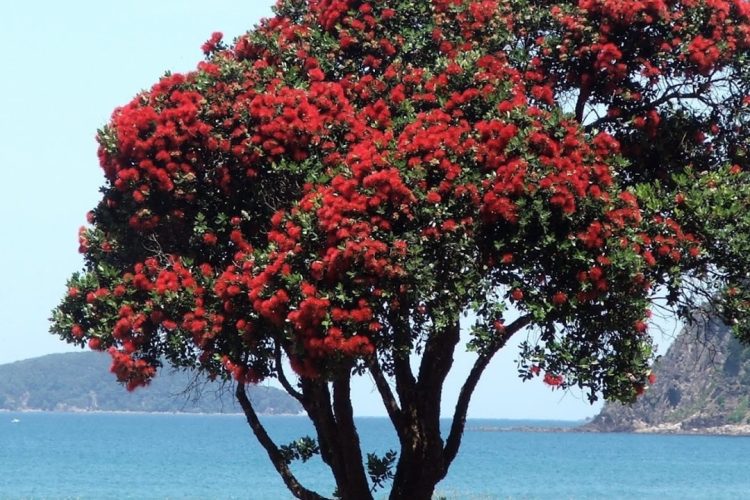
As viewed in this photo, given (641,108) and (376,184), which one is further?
(641,108)

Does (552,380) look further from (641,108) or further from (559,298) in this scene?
(641,108)

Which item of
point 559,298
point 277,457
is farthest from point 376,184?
point 277,457

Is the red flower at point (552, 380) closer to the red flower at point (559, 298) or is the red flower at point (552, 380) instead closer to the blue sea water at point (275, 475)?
the red flower at point (559, 298)

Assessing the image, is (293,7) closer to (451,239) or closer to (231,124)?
(231,124)

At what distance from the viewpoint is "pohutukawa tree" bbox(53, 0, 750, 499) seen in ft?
55.3

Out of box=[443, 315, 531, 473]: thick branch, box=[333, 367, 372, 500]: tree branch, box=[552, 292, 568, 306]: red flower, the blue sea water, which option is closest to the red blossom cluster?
box=[552, 292, 568, 306]: red flower

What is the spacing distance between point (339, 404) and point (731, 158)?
7172 mm

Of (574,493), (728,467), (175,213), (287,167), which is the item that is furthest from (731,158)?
(728,467)

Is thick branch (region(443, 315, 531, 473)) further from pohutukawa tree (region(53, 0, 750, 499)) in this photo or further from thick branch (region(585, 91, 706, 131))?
thick branch (region(585, 91, 706, 131))

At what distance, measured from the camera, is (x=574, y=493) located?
82938 mm

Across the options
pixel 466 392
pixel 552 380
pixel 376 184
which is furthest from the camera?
pixel 466 392

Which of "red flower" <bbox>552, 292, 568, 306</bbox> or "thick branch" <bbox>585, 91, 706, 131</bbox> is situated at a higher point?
"thick branch" <bbox>585, 91, 706, 131</bbox>

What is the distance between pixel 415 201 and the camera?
16875 mm

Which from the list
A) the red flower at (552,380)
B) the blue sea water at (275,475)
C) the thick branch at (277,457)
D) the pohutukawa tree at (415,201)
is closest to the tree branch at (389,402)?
the pohutukawa tree at (415,201)
